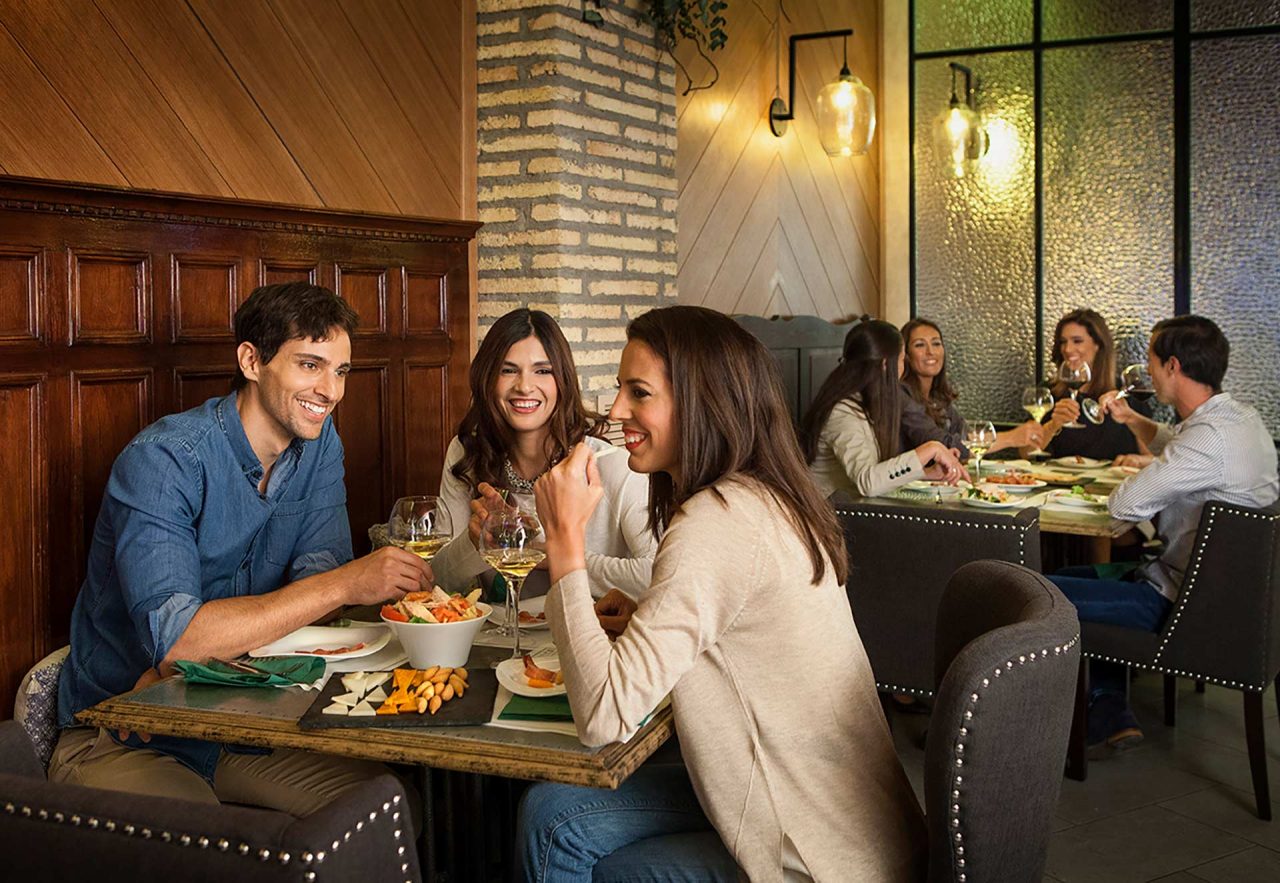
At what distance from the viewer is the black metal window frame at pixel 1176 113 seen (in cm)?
724

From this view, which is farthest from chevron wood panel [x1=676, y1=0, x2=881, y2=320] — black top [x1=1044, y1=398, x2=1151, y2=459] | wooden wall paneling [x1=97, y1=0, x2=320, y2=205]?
wooden wall paneling [x1=97, y1=0, x2=320, y2=205]

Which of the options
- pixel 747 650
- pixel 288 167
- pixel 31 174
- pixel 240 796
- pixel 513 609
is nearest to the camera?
pixel 747 650

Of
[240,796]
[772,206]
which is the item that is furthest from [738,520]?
[772,206]

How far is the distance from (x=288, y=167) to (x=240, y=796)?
7.15ft

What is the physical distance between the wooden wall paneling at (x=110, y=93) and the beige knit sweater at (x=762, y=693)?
2.23 m

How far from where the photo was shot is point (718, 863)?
80.7 inches

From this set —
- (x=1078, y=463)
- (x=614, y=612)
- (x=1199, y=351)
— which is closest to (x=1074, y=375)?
(x=1078, y=463)

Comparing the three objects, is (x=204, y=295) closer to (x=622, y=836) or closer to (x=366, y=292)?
(x=366, y=292)

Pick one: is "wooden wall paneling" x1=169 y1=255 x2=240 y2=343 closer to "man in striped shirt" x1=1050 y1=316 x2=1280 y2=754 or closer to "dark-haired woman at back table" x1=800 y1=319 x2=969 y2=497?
"dark-haired woman at back table" x1=800 y1=319 x2=969 y2=497

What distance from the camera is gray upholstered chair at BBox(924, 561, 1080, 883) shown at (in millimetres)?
1809

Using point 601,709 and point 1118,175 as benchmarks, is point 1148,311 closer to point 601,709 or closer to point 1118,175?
point 1118,175

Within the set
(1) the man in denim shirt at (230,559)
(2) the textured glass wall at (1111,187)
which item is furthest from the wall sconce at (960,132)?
(1) the man in denim shirt at (230,559)

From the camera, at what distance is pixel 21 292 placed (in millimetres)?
3143

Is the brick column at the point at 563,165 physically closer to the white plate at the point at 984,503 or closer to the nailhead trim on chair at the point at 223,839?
the white plate at the point at 984,503
